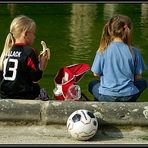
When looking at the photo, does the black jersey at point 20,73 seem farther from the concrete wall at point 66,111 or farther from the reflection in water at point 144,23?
the reflection in water at point 144,23

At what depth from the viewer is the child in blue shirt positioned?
19.9 ft

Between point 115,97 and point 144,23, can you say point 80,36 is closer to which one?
point 144,23

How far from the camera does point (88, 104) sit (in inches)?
224

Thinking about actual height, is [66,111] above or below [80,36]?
above

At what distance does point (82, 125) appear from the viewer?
539 centimetres

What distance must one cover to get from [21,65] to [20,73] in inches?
3.8

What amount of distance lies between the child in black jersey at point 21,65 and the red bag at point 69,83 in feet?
0.92

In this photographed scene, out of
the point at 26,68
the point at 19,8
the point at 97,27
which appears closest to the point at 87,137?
the point at 26,68

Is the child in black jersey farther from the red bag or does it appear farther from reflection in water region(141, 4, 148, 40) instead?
reflection in water region(141, 4, 148, 40)

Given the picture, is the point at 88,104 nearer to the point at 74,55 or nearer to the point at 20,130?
the point at 20,130

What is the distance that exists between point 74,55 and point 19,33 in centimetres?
474

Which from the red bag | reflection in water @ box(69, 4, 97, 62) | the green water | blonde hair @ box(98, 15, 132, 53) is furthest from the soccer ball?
reflection in water @ box(69, 4, 97, 62)

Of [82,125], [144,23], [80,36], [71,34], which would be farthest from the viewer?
[144,23]

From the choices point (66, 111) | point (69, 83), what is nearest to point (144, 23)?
point (69, 83)
